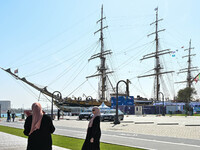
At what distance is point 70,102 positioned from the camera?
54125 millimetres

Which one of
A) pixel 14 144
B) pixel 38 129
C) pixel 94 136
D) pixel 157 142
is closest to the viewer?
pixel 38 129

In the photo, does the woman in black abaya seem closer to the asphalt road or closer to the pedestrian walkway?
the pedestrian walkway

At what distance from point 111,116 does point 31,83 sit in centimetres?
2161

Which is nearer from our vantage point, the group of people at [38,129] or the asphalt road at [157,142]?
the group of people at [38,129]

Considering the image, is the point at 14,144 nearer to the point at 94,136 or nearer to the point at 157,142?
the point at 94,136

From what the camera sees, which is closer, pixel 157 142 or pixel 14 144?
pixel 14 144

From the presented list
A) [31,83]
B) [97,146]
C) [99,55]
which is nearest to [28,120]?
[97,146]

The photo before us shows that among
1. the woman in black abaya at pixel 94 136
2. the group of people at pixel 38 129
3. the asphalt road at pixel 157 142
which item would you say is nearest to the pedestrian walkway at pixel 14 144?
the woman in black abaya at pixel 94 136

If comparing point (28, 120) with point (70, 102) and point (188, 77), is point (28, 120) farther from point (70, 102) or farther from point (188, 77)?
point (188, 77)

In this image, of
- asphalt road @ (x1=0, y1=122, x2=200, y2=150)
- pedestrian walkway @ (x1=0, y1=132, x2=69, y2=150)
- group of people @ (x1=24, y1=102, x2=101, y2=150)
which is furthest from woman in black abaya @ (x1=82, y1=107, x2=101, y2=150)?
asphalt road @ (x1=0, y1=122, x2=200, y2=150)

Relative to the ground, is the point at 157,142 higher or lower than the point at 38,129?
lower

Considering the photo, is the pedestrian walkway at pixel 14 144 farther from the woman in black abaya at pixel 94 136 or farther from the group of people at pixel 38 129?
the group of people at pixel 38 129

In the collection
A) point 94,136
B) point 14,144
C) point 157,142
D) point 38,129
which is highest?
point 38,129

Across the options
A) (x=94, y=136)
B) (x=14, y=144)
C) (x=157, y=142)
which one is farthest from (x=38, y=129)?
(x=157, y=142)
